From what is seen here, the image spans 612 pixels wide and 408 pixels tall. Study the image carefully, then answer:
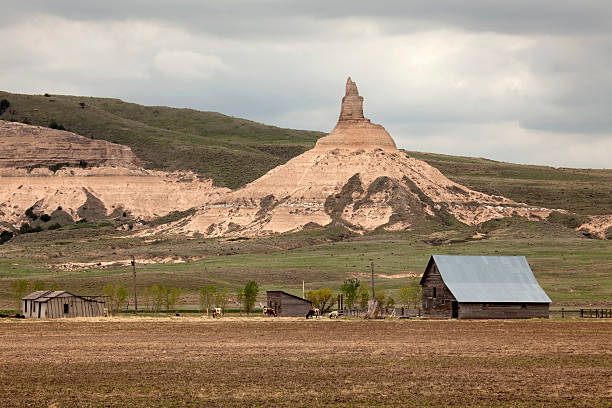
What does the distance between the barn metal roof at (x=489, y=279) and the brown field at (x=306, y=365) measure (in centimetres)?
947

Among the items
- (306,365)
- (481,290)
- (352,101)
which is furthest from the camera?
(352,101)

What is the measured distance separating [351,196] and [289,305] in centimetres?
8652

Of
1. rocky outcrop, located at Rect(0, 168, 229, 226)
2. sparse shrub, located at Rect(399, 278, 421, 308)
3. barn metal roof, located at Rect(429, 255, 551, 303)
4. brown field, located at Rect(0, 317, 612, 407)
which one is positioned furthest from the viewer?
rocky outcrop, located at Rect(0, 168, 229, 226)

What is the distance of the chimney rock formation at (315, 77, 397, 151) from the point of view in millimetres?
174500

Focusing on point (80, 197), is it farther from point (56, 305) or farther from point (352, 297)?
point (56, 305)

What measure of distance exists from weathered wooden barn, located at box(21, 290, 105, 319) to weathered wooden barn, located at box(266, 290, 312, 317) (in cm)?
1296

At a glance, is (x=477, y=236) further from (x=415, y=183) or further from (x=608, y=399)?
(x=608, y=399)

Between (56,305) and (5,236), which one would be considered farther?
(5,236)

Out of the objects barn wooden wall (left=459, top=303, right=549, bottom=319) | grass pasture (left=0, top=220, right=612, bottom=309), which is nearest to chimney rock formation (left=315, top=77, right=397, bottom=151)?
grass pasture (left=0, top=220, right=612, bottom=309)

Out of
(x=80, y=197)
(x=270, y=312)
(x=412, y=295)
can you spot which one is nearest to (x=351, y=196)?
(x=80, y=197)

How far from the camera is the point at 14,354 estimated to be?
4503 cm

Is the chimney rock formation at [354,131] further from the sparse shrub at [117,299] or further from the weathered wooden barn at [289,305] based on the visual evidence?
the weathered wooden barn at [289,305]

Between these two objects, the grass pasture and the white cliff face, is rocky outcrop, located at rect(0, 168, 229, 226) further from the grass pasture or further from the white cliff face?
the grass pasture

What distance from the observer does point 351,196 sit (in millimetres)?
165000
